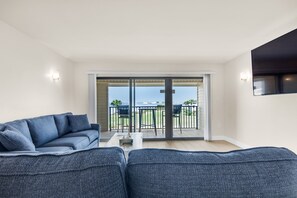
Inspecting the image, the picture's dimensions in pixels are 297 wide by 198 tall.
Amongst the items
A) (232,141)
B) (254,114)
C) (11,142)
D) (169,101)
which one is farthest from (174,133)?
(11,142)

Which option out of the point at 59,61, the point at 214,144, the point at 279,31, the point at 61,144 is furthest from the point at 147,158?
the point at 214,144

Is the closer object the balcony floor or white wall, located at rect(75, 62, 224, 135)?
white wall, located at rect(75, 62, 224, 135)

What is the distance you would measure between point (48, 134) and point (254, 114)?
408 cm

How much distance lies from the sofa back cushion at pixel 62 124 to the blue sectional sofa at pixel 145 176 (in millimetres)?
3135

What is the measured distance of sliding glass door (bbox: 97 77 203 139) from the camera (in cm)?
576

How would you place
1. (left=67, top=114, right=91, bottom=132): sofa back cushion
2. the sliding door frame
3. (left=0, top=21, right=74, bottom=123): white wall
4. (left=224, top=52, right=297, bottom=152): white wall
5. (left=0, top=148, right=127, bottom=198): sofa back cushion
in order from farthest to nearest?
the sliding door frame → (left=67, top=114, right=91, bottom=132): sofa back cushion → (left=224, top=52, right=297, bottom=152): white wall → (left=0, top=21, right=74, bottom=123): white wall → (left=0, top=148, right=127, bottom=198): sofa back cushion

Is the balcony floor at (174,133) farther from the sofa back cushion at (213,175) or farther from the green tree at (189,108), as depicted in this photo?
the sofa back cushion at (213,175)

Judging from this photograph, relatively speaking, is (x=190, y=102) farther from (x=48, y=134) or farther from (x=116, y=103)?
(x=48, y=134)

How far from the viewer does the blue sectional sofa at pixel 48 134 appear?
8.66 feet

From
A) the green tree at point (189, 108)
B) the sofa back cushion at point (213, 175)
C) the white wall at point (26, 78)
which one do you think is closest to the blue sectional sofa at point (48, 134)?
the white wall at point (26, 78)

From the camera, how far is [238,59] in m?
4.92

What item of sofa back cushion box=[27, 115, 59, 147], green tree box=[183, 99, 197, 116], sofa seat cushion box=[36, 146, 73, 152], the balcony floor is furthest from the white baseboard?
sofa back cushion box=[27, 115, 59, 147]

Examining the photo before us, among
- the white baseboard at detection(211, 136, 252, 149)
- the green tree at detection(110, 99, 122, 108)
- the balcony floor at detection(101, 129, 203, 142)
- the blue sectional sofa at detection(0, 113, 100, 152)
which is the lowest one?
the white baseboard at detection(211, 136, 252, 149)

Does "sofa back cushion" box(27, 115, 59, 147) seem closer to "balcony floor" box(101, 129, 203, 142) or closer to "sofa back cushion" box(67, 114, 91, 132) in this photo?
"sofa back cushion" box(67, 114, 91, 132)
